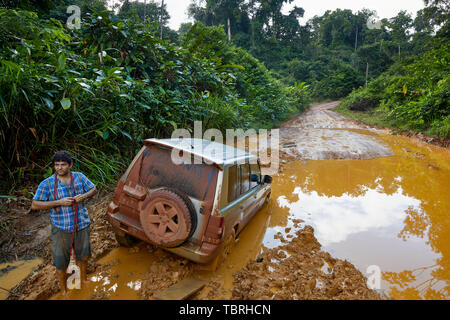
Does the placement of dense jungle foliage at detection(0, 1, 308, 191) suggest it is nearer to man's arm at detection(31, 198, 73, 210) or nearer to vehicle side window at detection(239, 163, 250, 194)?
man's arm at detection(31, 198, 73, 210)

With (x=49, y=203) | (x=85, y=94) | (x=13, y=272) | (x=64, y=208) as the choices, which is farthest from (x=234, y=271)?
(x=85, y=94)

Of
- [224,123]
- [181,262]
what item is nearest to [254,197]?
[181,262]

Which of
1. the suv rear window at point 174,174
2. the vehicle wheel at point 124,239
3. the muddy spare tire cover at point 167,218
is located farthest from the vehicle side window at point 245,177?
the vehicle wheel at point 124,239

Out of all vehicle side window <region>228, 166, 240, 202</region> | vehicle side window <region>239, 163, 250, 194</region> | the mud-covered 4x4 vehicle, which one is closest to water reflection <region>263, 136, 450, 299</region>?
vehicle side window <region>239, 163, 250, 194</region>

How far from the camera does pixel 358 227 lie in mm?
4254

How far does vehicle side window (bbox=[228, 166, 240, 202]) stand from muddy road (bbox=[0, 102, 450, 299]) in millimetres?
893

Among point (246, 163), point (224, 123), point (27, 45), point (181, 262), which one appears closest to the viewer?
point (181, 262)

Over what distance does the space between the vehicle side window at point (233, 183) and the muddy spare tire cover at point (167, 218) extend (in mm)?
608

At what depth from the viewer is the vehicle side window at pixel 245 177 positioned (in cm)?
348

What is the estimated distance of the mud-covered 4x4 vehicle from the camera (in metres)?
2.56

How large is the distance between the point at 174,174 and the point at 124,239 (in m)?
1.11

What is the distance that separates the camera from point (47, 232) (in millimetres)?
3162

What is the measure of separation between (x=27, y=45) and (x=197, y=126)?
4.80m

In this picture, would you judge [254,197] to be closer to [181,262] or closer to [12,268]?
[181,262]
